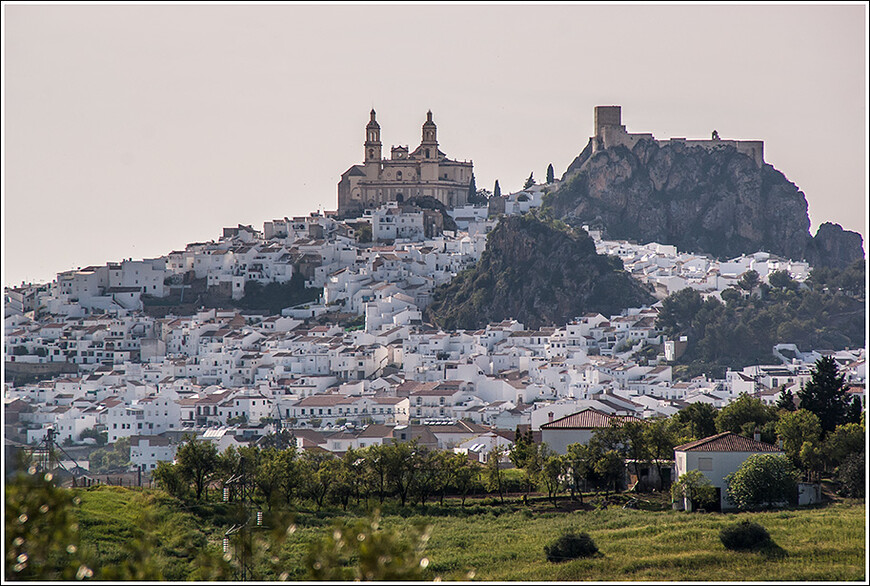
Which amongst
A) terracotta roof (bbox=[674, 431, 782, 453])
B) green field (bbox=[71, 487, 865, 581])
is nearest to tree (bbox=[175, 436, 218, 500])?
green field (bbox=[71, 487, 865, 581])

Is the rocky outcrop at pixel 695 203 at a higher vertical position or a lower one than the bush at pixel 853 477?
higher

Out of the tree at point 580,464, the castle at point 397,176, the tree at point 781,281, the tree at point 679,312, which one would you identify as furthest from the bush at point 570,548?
the castle at point 397,176

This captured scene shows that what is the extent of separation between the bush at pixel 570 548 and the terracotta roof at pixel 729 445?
4.53 m

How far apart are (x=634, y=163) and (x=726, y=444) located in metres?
64.0

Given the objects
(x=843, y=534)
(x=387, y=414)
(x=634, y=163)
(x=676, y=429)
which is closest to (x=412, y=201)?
(x=634, y=163)

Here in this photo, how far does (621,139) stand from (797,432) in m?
63.6

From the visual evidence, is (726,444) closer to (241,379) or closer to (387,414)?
(387,414)

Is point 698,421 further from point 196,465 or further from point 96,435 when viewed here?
point 96,435

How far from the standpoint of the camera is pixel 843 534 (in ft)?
58.9

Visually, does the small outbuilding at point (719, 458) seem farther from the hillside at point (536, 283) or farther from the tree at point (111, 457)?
the hillside at point (536, 283)

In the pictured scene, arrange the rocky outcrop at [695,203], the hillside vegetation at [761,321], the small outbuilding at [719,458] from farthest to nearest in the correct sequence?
the rocky outcrop at [695,203] → the hillside vegetation at [761,321] → the small outbuilding at [719,458]

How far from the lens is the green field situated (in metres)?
17.0

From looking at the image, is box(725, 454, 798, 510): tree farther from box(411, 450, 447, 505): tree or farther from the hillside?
the hillside

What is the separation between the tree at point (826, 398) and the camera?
80.9 ft
